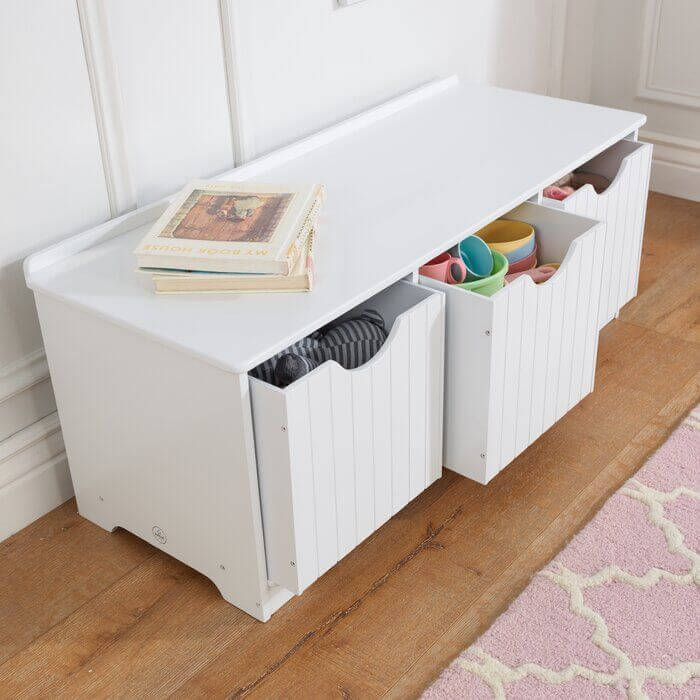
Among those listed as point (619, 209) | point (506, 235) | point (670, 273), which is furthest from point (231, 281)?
point (670, 273)

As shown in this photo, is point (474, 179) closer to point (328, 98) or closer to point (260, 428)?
point (328, 98)

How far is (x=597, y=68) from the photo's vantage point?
2.84 meters

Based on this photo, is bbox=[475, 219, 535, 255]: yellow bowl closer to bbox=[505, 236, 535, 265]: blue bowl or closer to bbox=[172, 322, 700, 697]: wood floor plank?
bbox=[505, 236, 535, 265]: blue bowl

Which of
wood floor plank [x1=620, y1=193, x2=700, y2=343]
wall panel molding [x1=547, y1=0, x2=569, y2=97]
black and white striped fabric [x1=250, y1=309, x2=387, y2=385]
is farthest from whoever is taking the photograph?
wall panel molding [x1=547, y1=0, x2=569, y2=97]

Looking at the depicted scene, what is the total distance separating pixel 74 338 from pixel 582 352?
33.3 inches

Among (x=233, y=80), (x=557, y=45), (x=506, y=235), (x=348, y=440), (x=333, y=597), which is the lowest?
(x=333, y=597)

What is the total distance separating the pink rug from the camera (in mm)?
1358

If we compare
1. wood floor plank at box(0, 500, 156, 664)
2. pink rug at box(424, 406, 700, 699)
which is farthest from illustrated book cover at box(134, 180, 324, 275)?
pink rug at box(424, 406, 700, 699)

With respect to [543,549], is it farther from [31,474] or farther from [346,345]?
[31,474]

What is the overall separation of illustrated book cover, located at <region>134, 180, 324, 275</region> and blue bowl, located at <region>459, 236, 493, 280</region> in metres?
0.27

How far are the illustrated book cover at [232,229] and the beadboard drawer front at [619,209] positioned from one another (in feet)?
1.72

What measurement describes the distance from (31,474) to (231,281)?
0.54 meters

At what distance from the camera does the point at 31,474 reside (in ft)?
5.49

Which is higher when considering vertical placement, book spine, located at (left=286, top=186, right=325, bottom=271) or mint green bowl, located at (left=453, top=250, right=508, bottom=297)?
book spine, located at (left=286, top=186, right=325, bottom=271)
